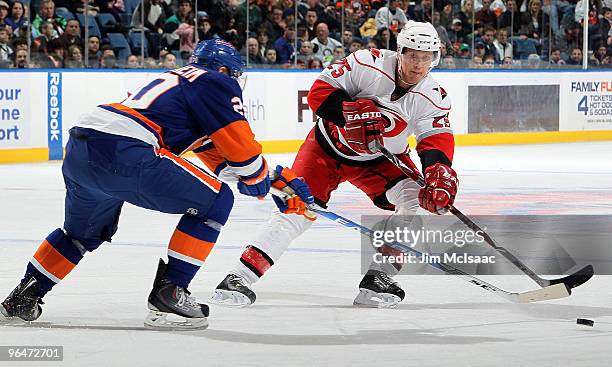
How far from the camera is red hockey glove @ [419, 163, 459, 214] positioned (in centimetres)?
438

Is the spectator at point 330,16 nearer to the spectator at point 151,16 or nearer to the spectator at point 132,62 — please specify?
the spectator at point 151,16

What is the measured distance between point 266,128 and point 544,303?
24.0ft

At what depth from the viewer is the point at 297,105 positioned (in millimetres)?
A: 11859

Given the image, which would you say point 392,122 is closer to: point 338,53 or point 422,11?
point 338,53

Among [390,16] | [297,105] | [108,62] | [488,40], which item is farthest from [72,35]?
[488,40]

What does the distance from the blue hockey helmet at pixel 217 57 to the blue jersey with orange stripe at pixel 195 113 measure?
57 millimetres

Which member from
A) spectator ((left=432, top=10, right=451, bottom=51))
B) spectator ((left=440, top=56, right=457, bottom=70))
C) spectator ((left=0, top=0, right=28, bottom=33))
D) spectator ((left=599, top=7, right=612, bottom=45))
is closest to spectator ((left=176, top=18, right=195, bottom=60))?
spectator ((left=0, top=0, right=28, bottom=33))

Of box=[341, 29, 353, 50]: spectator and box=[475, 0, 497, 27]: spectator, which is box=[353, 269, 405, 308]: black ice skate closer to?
box=[341, 29, 353, 50]: spectator

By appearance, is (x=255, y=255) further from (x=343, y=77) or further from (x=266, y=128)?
(x=266, y=128)

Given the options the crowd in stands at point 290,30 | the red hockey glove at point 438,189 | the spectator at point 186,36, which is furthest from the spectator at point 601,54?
the red hockey glove at point 438,189

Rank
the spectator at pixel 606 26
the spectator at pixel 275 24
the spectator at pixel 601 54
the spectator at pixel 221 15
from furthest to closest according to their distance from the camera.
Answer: the spectator at pixel 606 26 < the spectator at pixel 601 54 < the spectator at pixel 275 24 < the spectator at pixel 221 15

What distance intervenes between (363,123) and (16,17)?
21.5ft

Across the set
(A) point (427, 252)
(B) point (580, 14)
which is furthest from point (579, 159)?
(A) point (427, 252)

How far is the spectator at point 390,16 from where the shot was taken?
13.3 m
